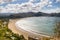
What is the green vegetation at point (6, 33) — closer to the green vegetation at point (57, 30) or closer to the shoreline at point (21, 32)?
the shoreline at point (21, 32)

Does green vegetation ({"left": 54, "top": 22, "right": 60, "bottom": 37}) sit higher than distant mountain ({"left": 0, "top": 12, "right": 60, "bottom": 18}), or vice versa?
distant mountain ({"left": 0, "top": 12, "right": 60, "bottom": 18})

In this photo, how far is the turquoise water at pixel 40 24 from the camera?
5.36 ft

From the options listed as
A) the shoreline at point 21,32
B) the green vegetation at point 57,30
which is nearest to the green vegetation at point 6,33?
the shoreline at point 21,32

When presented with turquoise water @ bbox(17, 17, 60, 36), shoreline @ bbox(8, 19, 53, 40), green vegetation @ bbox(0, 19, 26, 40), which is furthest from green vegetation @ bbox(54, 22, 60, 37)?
green vegetation @ bbox(0, 19, 26, 40)

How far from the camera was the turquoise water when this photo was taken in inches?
64.3

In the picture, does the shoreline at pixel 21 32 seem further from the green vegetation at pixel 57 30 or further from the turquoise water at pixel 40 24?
the green vegetation at pixel 57 30

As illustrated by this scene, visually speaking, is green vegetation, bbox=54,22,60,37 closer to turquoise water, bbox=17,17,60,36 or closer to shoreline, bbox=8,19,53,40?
turquoise water, bbox=17,17,60,36

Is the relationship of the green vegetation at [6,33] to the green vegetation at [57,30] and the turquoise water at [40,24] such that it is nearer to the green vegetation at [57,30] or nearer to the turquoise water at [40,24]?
the turquoise water at [40,24]

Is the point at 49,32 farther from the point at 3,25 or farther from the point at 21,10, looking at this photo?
the point at 3,25

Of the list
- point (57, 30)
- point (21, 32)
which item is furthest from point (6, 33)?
point (57, 30)

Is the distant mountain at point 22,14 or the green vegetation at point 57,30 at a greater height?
the distant mountain at point 22,14

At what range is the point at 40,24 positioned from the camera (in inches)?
65.5

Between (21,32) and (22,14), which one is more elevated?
(22,14)

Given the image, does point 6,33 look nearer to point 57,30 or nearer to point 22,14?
point 22,14
